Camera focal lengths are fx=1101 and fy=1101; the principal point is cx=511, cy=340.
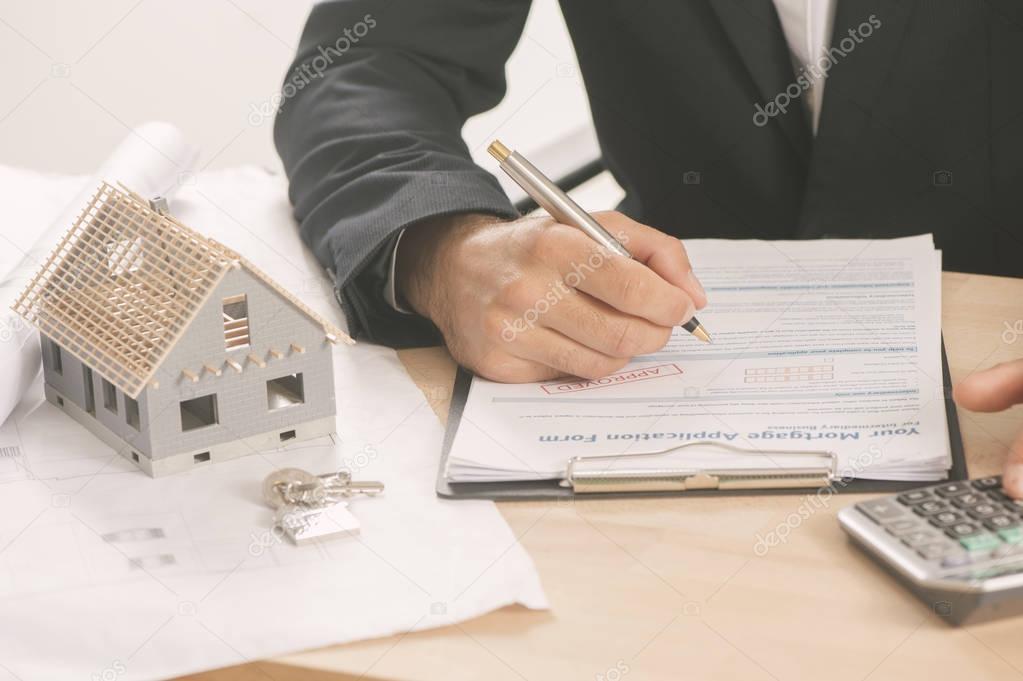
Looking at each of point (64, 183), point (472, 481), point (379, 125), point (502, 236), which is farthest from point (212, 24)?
point (472, 481)

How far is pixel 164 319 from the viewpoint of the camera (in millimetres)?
716

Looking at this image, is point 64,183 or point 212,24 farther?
point 212,24

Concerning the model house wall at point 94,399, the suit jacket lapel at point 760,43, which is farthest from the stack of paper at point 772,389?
the suit jacket lapel at point 760,43

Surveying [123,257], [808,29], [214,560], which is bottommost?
[214,560]

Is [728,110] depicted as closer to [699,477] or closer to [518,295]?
[518,295]

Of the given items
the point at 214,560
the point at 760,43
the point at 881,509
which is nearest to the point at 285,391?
the point at 214,560

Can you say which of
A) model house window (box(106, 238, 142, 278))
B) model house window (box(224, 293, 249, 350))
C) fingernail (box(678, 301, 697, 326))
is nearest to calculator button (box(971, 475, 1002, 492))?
fingernail (box(678, 301, 697, 326))

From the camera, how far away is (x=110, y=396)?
769mm

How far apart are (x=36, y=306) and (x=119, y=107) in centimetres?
192

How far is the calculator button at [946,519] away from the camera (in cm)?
62

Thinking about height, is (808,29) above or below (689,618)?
above

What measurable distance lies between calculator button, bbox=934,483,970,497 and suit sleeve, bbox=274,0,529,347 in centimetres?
45

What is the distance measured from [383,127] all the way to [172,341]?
45 cm

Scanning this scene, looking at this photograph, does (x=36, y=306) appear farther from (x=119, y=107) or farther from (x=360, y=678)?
(x=119, y=107)
